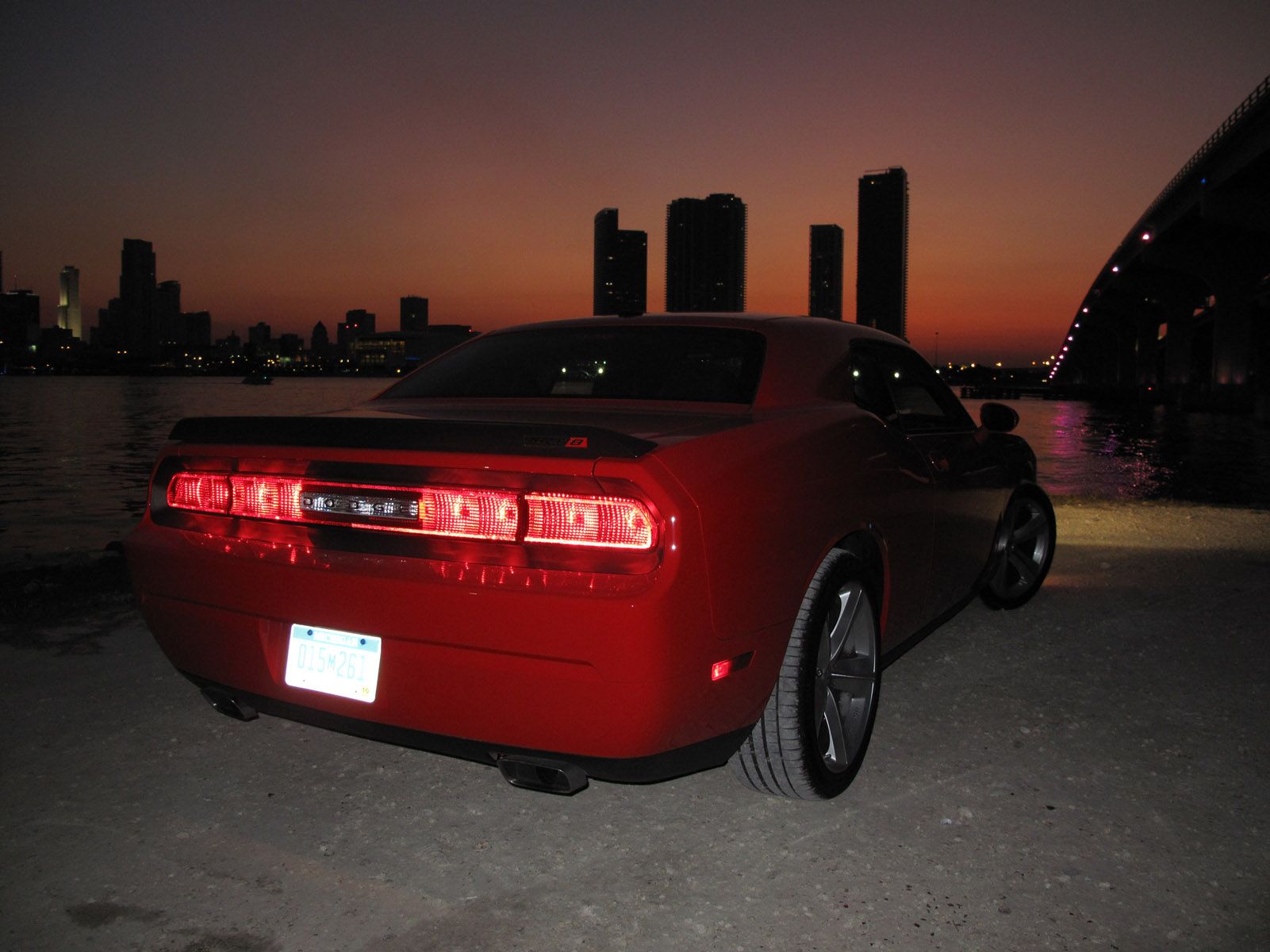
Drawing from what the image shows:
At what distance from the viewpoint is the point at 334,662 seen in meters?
2.47

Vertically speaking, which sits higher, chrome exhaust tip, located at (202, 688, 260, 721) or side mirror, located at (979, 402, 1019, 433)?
side mirror, located at (979, 402, 1019, 433)

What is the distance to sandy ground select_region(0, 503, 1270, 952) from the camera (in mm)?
2316

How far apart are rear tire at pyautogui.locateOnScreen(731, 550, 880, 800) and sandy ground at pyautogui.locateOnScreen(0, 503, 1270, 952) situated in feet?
0.47

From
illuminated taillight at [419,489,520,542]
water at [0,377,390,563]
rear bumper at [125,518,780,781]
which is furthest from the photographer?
water at [0,377,390,563]

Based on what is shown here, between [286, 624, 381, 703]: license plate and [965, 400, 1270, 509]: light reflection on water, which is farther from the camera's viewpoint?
[965, 400, 1270, 509]: light reflection on water

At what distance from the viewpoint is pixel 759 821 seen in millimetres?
2891

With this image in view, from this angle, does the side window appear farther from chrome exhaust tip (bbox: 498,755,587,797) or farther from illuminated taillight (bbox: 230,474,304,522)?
illuminated taillight (bbox: 230,474,304,522)

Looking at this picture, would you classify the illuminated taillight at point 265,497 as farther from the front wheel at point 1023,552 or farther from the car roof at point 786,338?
the front wheel at point 1023,552

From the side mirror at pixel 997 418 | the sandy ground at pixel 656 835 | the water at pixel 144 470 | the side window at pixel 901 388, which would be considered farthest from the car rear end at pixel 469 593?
the water at pixel 144 470

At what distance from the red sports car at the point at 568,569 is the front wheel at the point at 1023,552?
2.06 meters

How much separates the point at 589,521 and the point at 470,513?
0.29m

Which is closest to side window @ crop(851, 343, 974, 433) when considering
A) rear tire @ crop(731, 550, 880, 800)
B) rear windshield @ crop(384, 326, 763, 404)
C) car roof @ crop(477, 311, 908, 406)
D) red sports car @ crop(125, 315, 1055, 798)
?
car roof @ crop(477, 311, 908, 406)

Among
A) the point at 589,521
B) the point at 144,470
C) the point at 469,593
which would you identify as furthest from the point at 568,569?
the point at 144,470

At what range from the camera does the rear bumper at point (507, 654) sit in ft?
7.18
